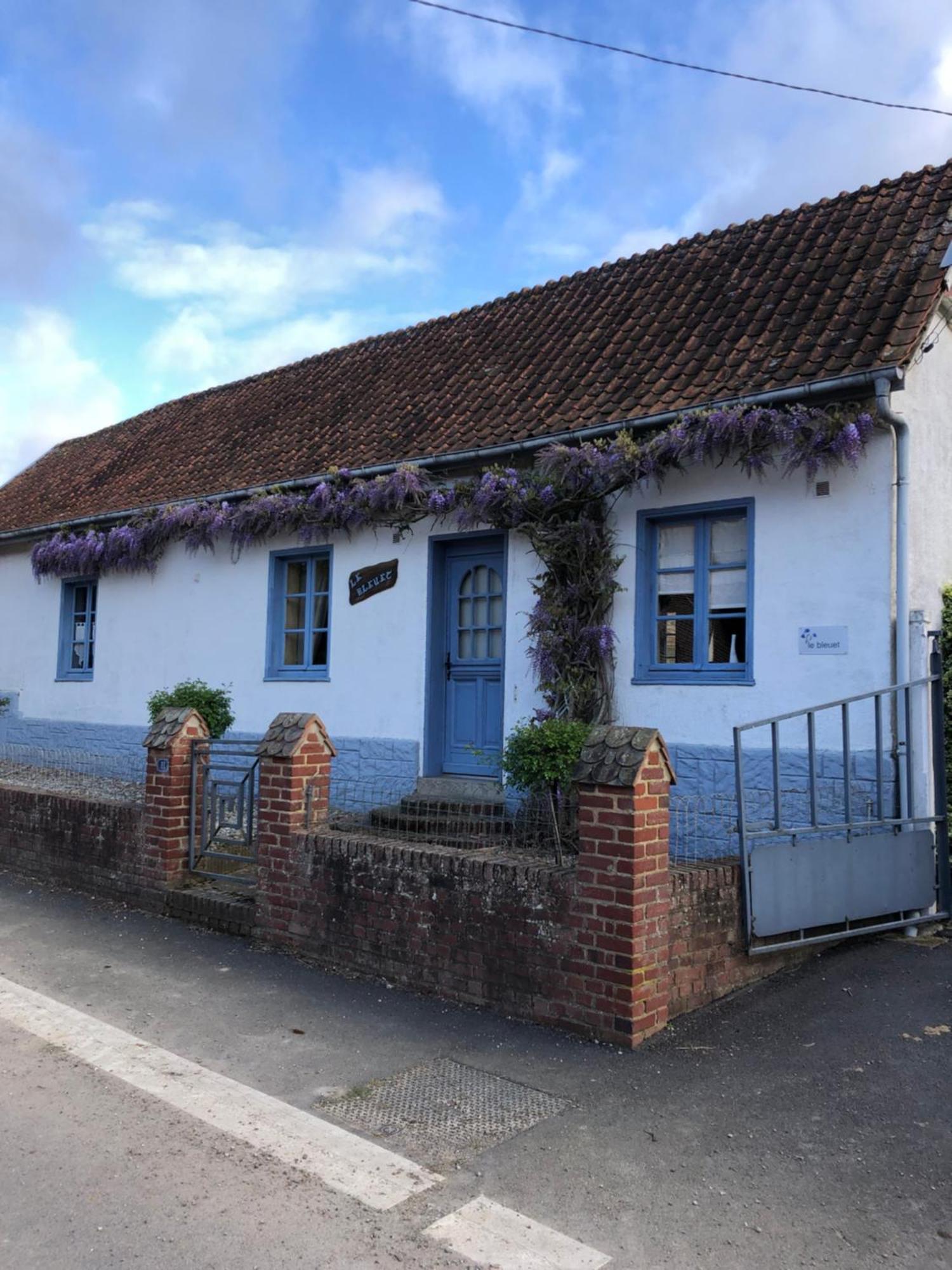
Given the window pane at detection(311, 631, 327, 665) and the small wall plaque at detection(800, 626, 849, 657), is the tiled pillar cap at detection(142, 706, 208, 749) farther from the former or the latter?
the small wall plaque at detection(800, 626, 849, 657)

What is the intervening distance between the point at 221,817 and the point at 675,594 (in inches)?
165

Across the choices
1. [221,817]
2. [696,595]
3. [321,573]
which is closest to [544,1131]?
[221,817]

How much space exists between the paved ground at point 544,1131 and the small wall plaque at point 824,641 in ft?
7.32

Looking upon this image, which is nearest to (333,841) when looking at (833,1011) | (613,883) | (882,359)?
(613,883)

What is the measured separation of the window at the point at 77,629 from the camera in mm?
14625

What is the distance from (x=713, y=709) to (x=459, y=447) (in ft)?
11.7

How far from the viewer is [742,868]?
5.86 metres

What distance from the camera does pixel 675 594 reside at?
8773 millimetres

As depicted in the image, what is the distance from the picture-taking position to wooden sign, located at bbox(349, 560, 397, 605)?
34.8 feet

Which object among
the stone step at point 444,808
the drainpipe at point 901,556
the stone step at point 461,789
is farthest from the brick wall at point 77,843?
the drainpipe at point 901,556

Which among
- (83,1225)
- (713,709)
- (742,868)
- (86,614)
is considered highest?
(86,614)

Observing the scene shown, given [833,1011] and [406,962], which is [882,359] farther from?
[406,962]

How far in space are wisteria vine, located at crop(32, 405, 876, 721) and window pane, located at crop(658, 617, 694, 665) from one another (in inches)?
16.9

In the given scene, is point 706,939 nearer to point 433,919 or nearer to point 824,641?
point 433,919
